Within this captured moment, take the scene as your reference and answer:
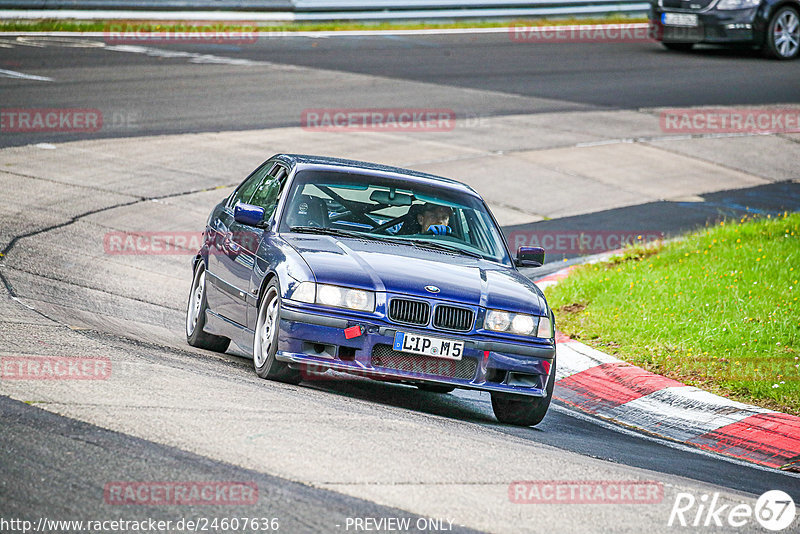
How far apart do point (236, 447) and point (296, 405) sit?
3.30 ft

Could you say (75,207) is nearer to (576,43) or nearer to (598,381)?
(598,381)

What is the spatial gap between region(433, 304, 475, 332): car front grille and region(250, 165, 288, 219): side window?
186 cm

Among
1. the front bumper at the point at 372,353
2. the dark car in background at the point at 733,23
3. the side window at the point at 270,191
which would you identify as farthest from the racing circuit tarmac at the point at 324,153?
the side window at the point at 270,191

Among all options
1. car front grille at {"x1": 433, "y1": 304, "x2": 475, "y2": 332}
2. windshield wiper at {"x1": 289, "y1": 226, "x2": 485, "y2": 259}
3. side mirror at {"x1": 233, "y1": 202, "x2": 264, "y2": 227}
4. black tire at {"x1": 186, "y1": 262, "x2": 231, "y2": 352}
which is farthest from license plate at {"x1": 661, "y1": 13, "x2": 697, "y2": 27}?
car front grille at {"x1": 433, "y1": 304, "x2": 475, "y2": 332}

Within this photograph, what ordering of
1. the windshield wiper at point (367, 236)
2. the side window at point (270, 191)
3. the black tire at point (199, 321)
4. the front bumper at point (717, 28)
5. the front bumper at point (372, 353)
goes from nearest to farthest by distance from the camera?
the front bumper at point (372, 353)
the windshield wiper at point (367, 236)
the side window at point (270, 191)
the black tire at point (199, 321)
the front bumper at point (717, 28)

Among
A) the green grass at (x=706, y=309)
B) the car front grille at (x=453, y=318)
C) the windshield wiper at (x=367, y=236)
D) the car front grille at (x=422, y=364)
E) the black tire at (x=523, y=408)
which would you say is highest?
the windshield wiper at (x=367, y=236)

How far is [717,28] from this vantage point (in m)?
25.8

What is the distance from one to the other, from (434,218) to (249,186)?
175 cm

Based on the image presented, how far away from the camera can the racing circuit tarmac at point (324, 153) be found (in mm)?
5254

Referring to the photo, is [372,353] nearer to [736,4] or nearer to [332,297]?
[332,297]

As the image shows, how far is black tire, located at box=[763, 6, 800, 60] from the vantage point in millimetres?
26047

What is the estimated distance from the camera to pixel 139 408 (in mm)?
6023

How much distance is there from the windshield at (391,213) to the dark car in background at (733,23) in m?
18.4

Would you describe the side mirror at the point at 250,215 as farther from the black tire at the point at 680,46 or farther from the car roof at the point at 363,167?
the black tire at the point at 680,46
